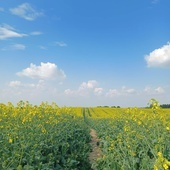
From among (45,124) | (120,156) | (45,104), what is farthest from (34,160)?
(45,104)

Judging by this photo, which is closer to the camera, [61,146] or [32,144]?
[32,144]

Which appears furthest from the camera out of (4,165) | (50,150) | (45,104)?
(45,104)

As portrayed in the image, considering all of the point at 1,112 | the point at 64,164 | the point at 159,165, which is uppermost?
the point at 1,112

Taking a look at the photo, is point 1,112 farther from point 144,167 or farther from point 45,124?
point 144,167

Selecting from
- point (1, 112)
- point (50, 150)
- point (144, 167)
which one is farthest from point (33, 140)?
point (1, 112)

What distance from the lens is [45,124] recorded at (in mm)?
10836

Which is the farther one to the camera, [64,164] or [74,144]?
[74,144]

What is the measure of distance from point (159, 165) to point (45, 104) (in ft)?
31.7

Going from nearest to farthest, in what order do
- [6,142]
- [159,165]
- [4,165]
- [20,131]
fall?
[159,165] < [4,165] < [6,142] < [20,131]

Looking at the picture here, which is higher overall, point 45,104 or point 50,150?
point 45,104

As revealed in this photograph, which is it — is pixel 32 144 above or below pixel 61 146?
above

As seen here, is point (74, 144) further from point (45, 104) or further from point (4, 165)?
point (4, 165)

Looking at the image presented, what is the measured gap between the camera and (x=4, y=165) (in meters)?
5.61

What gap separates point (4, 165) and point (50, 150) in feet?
10.3
